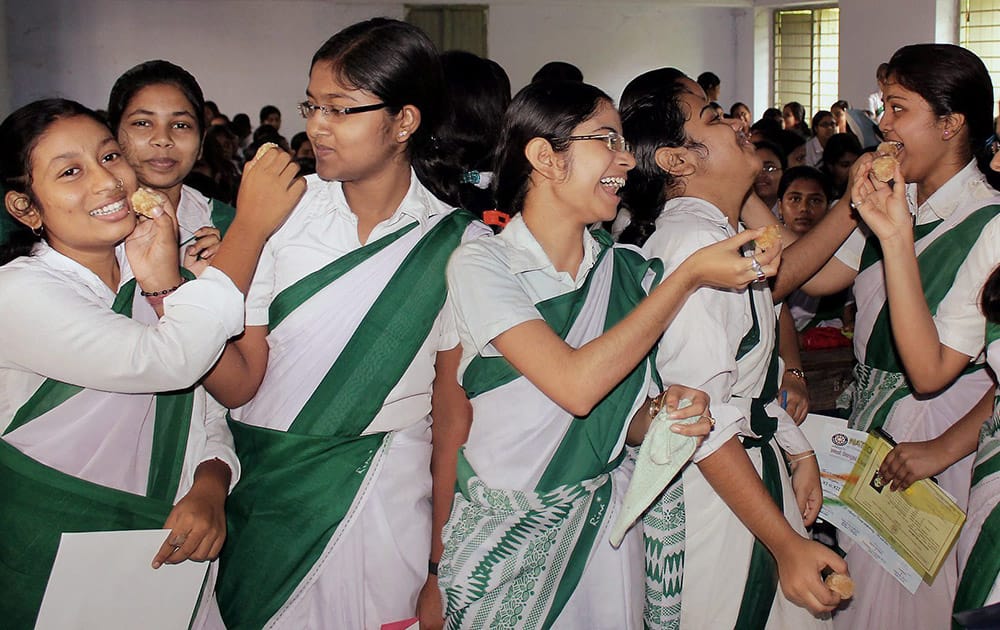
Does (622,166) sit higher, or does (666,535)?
(622,166)

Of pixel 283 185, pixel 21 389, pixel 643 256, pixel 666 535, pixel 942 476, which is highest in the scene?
pixel 283 185

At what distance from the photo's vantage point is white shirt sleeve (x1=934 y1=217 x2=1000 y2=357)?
221 cm

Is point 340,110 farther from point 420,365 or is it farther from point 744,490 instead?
point 744,490

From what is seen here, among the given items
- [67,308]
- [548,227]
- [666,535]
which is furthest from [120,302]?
[666,535]

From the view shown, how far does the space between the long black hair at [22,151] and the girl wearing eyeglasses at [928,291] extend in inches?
61.2

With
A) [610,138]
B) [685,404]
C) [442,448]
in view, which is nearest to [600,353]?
[685,404]

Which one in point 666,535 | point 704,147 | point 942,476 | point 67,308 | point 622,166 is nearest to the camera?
point 67,308

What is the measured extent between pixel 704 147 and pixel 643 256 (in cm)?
28

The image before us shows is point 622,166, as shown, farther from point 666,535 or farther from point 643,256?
point 666,535

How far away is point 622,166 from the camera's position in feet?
5.95

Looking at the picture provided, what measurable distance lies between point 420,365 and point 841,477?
1041 mm

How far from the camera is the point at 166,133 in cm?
240

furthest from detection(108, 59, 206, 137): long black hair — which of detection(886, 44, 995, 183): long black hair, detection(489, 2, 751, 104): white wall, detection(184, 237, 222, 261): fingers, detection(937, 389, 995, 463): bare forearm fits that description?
detection(489, 2, 751, 104): white wall

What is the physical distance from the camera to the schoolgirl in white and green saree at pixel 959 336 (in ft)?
6.34
